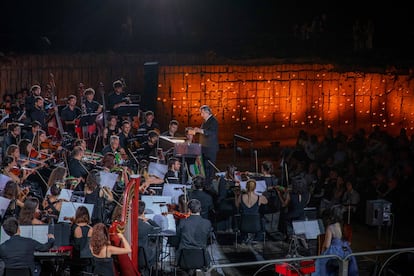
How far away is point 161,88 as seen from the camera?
20516 millimetres

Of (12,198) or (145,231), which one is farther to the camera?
(12,198)

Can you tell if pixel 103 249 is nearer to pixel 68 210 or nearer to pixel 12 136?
pixel 68 210

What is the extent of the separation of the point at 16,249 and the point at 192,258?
243 centimetres

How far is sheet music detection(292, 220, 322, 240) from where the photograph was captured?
11.4 m

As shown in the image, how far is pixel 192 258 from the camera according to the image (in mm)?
10656

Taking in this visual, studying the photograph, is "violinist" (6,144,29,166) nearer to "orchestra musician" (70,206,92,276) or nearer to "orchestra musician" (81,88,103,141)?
"orchestra musician" (70,206,92,276)

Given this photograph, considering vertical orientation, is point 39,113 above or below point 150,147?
above

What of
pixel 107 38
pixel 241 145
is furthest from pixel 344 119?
pixel 107 38

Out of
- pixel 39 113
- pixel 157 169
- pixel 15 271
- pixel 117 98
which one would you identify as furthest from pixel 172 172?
pixel 15 271

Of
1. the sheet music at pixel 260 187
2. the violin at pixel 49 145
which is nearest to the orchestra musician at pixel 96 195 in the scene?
the sheet music at pixel 260 187

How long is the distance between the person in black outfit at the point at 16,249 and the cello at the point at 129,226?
3.31 ft

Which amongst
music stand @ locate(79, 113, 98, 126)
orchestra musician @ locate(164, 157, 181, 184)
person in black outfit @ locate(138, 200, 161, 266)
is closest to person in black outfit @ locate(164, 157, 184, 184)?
orchestra musician @ locate(164, 157, 181, 184)

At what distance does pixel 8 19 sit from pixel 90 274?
54.5 ft

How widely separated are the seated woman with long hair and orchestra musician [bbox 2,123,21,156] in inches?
239
